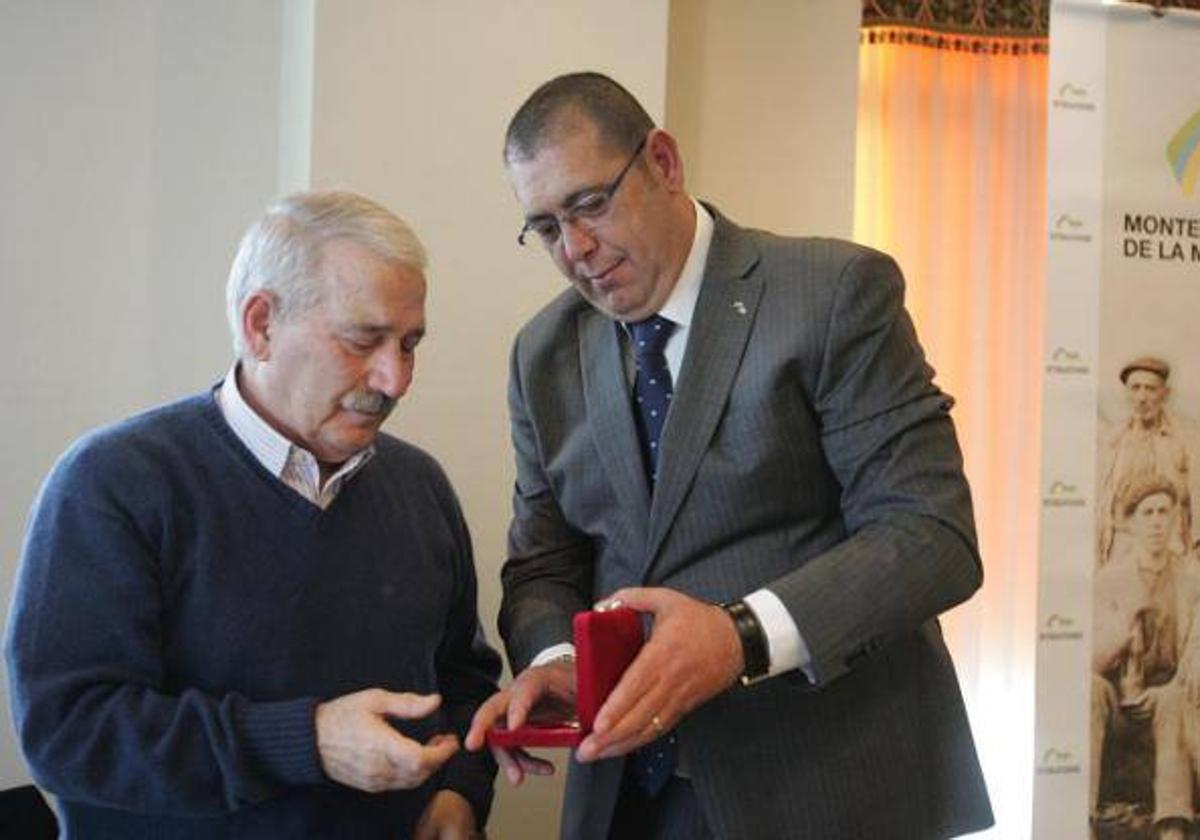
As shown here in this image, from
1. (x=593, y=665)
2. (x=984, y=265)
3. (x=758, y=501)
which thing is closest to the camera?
(x=593, y=665)

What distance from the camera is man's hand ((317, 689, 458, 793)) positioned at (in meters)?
1.41

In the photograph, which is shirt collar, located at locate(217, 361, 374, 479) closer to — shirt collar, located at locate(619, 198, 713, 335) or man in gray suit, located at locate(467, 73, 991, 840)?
man in gray suit, located at locate(467, 73, 991, 840)

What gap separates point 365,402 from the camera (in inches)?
63.9

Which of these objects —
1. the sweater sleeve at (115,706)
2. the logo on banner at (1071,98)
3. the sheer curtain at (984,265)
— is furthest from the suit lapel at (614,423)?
the sheer curtain at (984,265)

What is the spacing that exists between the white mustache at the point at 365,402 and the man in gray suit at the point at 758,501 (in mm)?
302

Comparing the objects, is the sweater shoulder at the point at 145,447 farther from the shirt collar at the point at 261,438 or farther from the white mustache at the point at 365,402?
the white mustache at the point at 365,402

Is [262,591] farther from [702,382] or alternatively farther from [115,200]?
[115,200]

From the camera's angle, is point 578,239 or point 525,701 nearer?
point 525,701

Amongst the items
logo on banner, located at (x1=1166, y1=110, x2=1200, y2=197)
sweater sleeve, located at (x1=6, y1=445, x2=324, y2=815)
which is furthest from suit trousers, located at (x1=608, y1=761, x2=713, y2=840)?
logo on banner, located at (x1=1166, y1=110, x2=1200, y2=197)

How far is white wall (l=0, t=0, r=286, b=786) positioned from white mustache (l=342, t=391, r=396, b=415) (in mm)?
1302

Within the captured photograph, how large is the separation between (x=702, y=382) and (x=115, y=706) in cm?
79

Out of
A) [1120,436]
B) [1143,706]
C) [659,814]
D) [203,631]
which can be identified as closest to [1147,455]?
[1120,436]

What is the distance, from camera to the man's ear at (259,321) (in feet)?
5.28

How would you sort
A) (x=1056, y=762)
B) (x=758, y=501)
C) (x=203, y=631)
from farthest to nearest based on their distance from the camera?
(x=1056, y=762)
(x=758, y=501)
(x=203, y=631)
